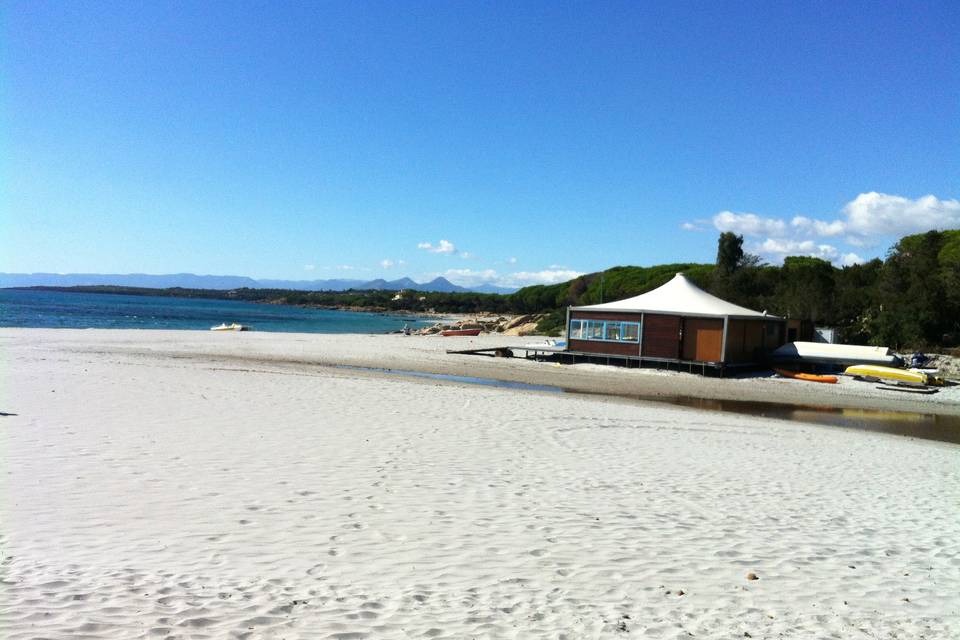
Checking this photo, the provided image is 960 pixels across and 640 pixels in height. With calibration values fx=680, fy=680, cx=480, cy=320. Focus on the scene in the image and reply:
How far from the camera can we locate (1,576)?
4.55m

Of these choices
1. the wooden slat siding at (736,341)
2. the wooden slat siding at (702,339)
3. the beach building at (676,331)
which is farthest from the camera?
the beach building at (676,331)

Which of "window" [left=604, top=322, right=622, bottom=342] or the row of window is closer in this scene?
the row of window

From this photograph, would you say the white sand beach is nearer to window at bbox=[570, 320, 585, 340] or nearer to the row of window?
the row of window

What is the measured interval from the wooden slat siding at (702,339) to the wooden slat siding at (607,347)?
2.11 meters

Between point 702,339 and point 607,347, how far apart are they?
4069 millimetres

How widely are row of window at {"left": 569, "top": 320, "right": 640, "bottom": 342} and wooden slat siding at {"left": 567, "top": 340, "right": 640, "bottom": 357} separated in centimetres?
17

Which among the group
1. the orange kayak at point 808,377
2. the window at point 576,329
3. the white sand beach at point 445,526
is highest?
the window at point 576,329

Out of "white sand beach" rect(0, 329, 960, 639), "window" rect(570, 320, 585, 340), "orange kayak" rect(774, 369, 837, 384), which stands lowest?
"white sand beach" rect(0, 329, 960, 639)

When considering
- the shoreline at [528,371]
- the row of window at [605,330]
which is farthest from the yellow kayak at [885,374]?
the row of window at [605,330]

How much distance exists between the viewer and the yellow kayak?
2473 centimetres

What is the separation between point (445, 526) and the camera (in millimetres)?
6270

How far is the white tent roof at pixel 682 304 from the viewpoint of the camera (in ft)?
92.0

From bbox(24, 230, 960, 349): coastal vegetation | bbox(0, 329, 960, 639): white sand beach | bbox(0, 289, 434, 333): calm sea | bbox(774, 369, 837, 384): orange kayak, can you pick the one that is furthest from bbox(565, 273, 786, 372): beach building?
bbox(0, 289, 434, 333): calm sea

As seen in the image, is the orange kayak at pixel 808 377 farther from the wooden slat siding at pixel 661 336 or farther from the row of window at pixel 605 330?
the row of window at pixel 605 330
